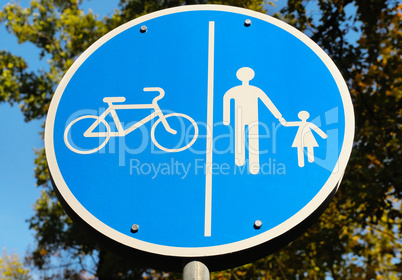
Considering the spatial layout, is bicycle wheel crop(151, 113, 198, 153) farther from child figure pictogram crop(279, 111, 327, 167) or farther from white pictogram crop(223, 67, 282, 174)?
child figure pictogram crop(279, 111, 327, 167)

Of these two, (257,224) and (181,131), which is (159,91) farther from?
(257,224)

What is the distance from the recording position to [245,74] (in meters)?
2.08

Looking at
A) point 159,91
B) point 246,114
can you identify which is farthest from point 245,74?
point 159,91

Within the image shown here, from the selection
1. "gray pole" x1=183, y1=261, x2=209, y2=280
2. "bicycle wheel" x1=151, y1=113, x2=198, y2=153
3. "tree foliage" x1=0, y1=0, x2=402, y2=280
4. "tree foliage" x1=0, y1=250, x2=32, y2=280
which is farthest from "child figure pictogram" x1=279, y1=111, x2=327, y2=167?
"tree foliage" x1=0, y1=250, x2=32, y2=280

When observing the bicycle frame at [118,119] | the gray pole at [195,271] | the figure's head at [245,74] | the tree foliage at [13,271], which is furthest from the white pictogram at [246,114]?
the tree foliage at [13,271]

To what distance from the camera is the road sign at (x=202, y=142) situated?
1.79 m

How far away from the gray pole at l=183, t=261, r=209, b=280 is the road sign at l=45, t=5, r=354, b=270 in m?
0.03

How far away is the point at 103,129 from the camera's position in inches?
78.0

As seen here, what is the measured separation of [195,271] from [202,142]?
0.46m

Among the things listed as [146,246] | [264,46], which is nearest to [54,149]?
[146,246]

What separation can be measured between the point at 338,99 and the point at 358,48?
223 inches

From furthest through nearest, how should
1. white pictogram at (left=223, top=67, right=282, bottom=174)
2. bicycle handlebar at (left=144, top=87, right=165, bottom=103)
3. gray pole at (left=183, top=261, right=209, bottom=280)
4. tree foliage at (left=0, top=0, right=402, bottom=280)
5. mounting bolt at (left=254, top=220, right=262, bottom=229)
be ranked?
tree foliage at (left=0, top=0, right=402, bottom=280) < bicycle handlebar at (left=144, top=87, right=165, bottom=103) < white pictogram at (left=223, top=67, right=282, bottom=174) < mounting bolt at (left=254, top=220, right=262, bottom=229) < gray pole at (left=183, top=261, right=209, bottom=280)

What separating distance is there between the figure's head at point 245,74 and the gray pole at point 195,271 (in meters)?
0.73

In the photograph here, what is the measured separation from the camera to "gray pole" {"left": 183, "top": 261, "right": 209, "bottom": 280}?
1.66m
